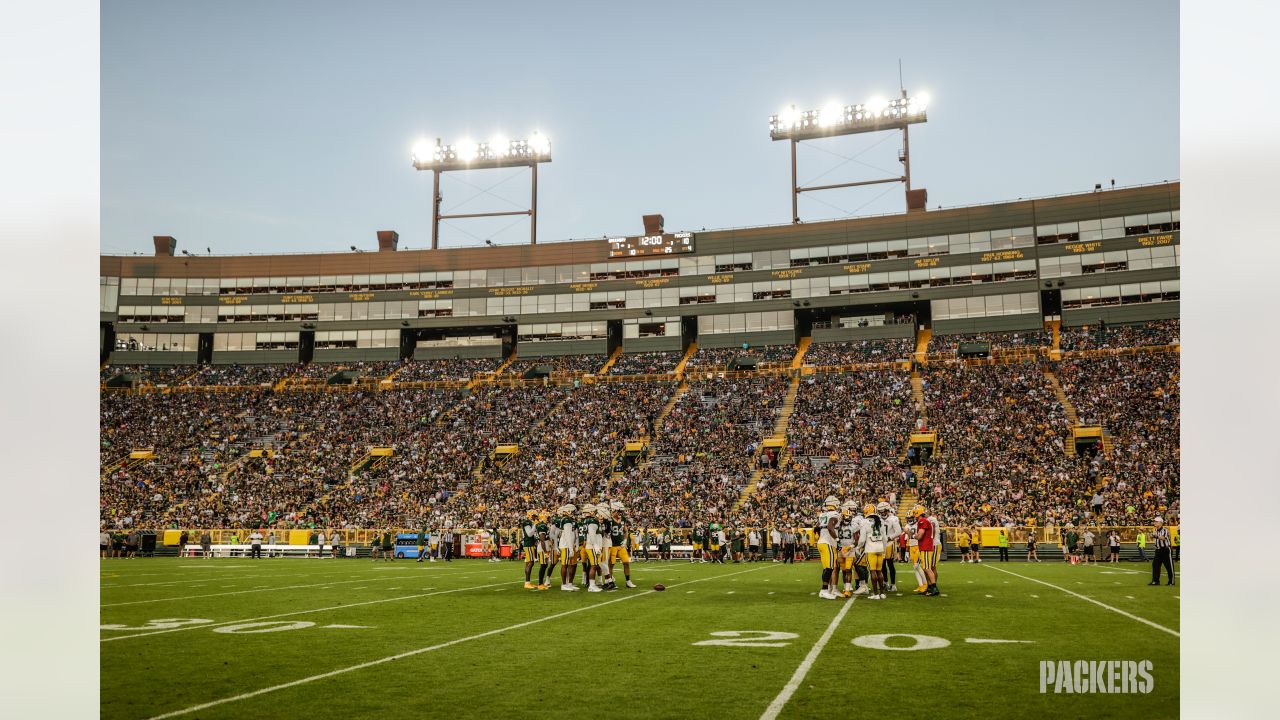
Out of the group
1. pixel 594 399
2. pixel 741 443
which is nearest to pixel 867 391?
pixel 741 443

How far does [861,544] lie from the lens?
47.9ft

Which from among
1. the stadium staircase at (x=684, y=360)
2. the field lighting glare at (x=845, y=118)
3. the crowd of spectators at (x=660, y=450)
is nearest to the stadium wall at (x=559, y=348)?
the crowd of spectators at (x=660, y=450)

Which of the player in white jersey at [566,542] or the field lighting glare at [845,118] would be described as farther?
the field lighting glare at [845,118]

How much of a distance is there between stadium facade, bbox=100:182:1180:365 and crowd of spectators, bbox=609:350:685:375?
0.67 meters

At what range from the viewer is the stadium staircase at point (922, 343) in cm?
4416

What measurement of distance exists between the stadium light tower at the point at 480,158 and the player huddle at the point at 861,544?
41.7 meters

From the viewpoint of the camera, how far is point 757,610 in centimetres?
→ 1293

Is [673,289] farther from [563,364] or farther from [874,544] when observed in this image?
[874,544]

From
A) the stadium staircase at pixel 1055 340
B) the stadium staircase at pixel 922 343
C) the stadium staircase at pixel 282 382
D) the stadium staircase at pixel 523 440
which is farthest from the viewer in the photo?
the stadium staircase at pixel 282 382

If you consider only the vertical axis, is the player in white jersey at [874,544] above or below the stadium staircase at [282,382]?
below

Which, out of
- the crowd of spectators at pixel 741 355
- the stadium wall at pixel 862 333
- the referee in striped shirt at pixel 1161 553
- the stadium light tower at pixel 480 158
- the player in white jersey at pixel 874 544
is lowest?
the referee in striped shirt at pixel 1161 553

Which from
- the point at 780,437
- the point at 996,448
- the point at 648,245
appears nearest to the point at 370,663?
the point at 996,448

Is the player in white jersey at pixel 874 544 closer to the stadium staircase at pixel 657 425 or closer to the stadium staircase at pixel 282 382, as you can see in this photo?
the stadium staircase at pixel 657 425

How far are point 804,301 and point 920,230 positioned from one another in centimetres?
700
